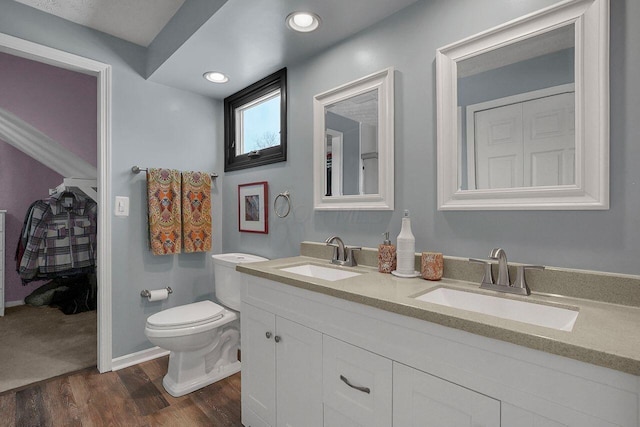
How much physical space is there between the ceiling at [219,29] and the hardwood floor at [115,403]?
2103mm

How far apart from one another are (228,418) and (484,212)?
1.68 m

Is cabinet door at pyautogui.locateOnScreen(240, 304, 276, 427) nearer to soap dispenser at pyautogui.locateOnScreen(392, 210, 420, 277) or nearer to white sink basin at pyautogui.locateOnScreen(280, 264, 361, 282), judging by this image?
white sink basin at pyautogui.locateOnScreen(280, 264, 361, 282)

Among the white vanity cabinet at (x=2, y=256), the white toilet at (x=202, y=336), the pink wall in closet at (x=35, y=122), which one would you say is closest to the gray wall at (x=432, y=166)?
the white toilet at (x=202, y=336)

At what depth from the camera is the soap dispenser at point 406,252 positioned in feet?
4.50

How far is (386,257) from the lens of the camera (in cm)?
148

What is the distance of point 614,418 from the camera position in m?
0.64

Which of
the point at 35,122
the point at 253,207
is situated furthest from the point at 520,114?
the point at 35,122

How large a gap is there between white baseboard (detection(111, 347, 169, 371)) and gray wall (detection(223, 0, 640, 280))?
113cm

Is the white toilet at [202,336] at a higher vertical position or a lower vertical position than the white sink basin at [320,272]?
lower

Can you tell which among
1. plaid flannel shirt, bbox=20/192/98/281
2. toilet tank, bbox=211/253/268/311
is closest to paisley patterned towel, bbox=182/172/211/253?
toilet tank, bbox=211/253/268/311

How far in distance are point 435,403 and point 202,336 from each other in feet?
4.89

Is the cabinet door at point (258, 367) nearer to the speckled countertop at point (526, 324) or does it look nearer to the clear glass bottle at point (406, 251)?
the speckled countertop at point (526, 324)

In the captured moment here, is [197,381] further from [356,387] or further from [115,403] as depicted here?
[356,387]

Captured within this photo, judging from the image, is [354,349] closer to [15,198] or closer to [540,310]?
[540,310]
